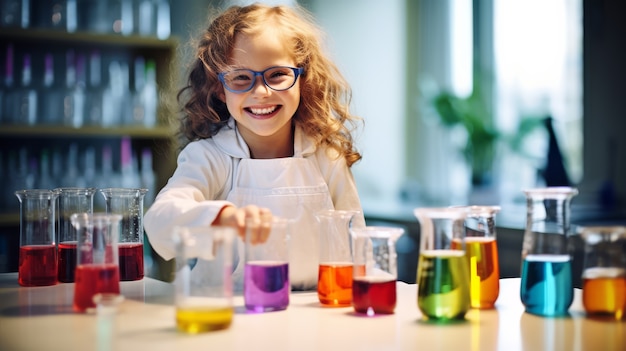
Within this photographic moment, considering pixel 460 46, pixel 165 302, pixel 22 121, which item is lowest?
pixel 165 302

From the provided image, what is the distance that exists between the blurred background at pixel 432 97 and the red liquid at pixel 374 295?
6.32ft

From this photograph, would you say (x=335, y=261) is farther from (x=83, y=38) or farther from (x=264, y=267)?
(x=83, y=38)

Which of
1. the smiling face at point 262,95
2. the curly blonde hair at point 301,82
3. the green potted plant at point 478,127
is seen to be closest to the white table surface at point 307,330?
the smiling face at point 262,95

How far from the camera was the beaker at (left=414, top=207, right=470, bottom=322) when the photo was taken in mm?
1220

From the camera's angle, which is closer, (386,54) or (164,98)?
(164,98)

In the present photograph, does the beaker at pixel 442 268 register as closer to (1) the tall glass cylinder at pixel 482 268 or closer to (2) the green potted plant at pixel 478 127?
(1) the tall glass cylinder at pixel 482 268

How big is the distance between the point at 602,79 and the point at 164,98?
7.24 feet

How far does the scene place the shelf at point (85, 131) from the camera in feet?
12.0

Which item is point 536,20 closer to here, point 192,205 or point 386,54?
point 386,54

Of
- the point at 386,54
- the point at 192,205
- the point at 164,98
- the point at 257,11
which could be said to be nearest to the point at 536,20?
the point at 386,54

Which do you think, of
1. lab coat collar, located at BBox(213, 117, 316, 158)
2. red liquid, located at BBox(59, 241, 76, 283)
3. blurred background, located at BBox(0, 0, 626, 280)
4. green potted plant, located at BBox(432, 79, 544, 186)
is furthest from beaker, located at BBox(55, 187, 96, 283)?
green potted plant, located at BBox(432, 79, 544, 186)

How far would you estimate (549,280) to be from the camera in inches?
50.8

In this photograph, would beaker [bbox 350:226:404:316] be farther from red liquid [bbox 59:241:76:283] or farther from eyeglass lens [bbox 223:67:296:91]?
red liquid [bbox 59:241:76:283]

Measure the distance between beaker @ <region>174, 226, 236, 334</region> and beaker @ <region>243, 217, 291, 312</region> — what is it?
14 cm
